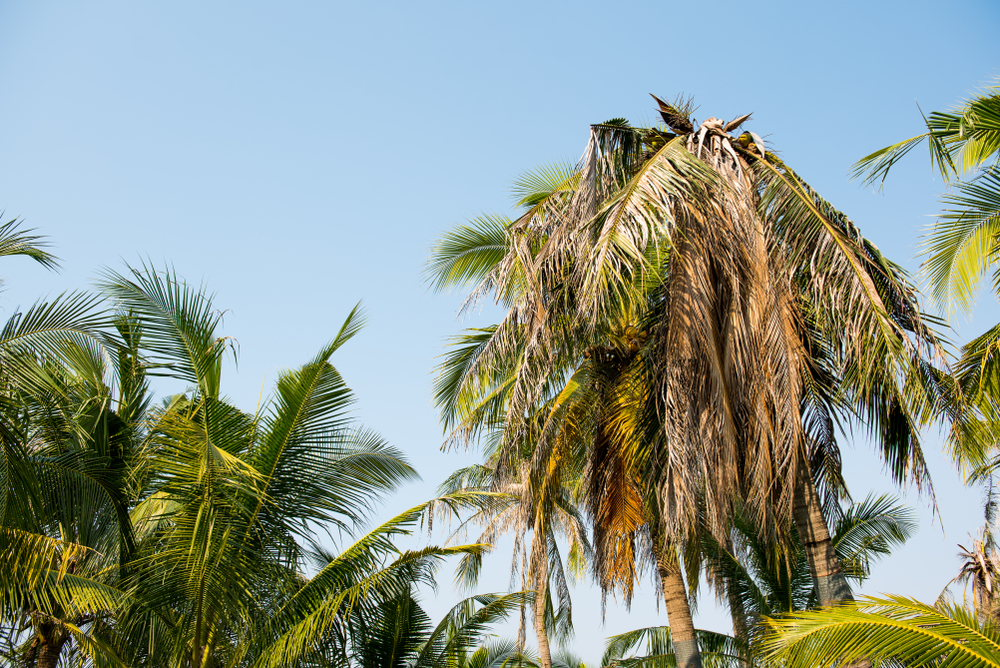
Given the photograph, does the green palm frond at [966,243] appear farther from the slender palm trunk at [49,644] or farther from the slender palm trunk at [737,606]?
the slender palm trunk at [49,644]

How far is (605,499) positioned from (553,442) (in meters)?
1.00

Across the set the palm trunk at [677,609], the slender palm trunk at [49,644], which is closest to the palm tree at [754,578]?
the palm trunk at [677,609]

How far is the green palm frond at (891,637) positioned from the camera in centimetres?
525


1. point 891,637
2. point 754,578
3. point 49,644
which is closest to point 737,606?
point 754,578

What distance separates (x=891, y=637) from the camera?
209 inches

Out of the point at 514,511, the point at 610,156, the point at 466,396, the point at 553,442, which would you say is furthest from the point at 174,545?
the point at 514,511

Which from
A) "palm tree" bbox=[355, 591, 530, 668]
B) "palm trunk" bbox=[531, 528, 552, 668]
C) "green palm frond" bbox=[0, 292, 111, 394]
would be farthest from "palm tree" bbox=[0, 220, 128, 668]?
"palm trunk" bbox=[531, 528, 552, 668]

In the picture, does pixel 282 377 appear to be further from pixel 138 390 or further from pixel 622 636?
pixel 622 636

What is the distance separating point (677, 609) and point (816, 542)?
120 inches

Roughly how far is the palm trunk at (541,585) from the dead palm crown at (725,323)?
2044mm

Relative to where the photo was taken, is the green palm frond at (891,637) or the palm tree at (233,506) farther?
the palm tree at (233,506)

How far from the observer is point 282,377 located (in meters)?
7.61

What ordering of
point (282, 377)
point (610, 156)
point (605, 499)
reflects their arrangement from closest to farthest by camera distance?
point (282, 377) < point (610, 156) < point (605, 499)

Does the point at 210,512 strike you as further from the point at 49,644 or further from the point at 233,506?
the point at 49,644
